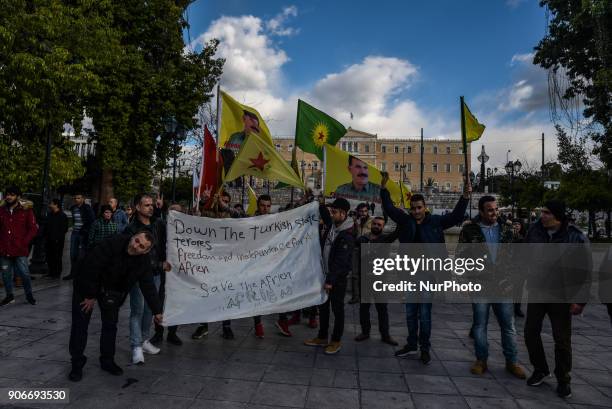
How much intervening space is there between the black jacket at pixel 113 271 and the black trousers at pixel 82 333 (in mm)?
194

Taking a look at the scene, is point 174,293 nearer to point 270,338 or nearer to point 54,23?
point 270,338

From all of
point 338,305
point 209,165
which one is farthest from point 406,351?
point 209,165

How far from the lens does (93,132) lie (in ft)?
64.3

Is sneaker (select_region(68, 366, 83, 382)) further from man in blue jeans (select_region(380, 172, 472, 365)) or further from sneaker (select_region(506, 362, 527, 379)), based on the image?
sneaker (select_region(506, 362, 527, 379))

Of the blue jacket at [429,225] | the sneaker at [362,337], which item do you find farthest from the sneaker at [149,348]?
the blue jacket at [429,225]

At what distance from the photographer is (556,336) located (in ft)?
13.4

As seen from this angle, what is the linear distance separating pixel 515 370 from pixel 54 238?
9772mm

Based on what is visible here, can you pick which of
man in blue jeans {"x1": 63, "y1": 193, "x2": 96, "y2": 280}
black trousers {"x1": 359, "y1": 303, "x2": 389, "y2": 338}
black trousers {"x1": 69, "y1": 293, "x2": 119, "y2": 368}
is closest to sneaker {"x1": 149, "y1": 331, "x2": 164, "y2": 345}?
black trousers {"x1": 69, "y1": 293, "x2": 119, "y2": 368}

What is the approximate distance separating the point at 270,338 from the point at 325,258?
1.35 metres

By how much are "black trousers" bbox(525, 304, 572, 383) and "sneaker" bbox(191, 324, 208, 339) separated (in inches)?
156

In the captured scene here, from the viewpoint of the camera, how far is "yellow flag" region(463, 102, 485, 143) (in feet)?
18.3

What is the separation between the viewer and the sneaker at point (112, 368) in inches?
164

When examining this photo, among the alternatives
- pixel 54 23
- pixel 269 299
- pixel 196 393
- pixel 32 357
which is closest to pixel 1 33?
pixel 54 23

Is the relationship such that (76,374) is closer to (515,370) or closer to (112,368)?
(112,368)
